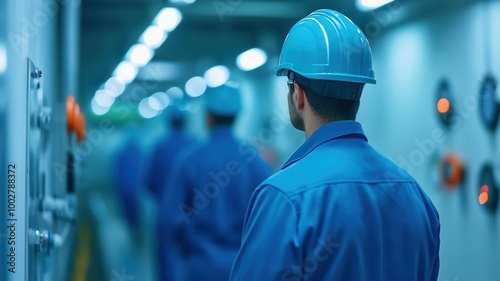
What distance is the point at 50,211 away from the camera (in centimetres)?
245

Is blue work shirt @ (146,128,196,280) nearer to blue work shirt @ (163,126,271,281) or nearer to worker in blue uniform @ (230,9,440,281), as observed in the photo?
blue work shirt @ (163,126,271,281)

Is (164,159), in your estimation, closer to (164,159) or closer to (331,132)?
(164,159)

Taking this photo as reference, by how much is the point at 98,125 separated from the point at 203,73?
7.06 m

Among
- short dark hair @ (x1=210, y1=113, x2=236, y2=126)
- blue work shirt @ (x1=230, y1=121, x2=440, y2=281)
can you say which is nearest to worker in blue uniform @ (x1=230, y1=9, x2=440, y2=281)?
blue work shirt @ (x1=230, y1=121, x2=440, y2=281)

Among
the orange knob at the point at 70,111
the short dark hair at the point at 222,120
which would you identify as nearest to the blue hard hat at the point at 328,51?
the orange knob at the point at 70,111

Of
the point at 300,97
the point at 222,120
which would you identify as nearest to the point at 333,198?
the point at 300,97

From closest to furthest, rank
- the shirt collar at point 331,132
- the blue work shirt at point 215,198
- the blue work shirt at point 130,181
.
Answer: the shirt collar at point 331,132
the blue work shirt at point 215,198
the blue work shirt at point 130,181

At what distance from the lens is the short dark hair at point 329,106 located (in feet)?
5.08

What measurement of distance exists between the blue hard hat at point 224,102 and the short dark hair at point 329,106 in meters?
1.92

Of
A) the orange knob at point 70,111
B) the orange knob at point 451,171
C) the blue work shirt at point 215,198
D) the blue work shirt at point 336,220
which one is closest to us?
the blue work shirt at point 336,220

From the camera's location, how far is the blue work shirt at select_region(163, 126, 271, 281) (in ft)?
10.1

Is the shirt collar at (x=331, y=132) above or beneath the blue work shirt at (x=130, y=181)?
above

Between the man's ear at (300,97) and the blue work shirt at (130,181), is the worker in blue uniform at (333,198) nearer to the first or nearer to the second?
the man's ear at (300,97)

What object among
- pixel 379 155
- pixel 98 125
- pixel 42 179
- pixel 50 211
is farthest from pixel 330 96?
pixel 98 125
